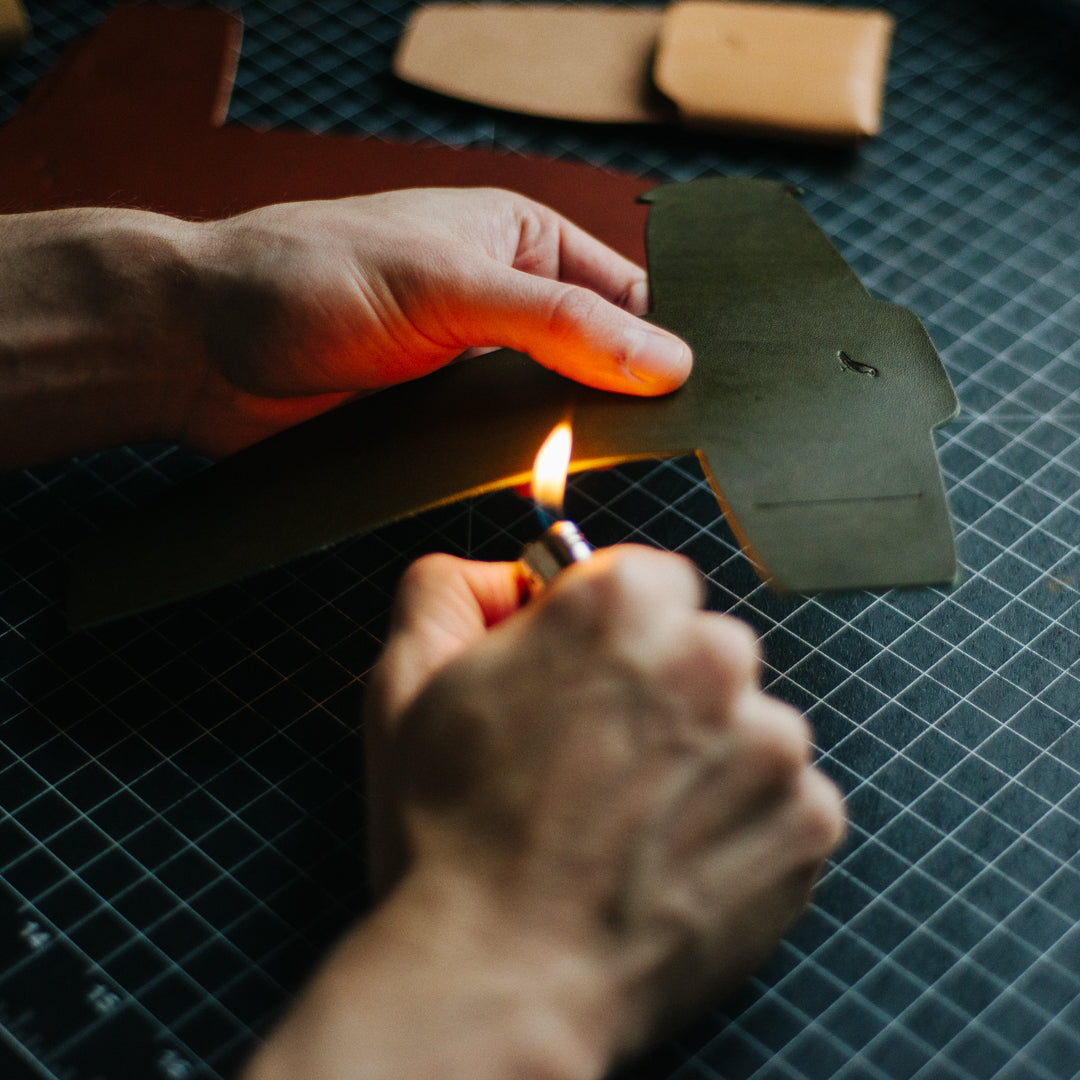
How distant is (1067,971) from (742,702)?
283mm

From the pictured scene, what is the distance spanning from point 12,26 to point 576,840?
1.22 m

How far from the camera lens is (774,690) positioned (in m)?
0.74

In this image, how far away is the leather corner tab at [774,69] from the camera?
1.12 metres

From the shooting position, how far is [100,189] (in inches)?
41.4

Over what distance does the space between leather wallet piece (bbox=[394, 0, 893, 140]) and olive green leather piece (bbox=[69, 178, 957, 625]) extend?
0.42m

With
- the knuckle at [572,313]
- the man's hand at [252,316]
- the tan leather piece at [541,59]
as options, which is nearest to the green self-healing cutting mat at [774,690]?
the man's hand at [252,316]

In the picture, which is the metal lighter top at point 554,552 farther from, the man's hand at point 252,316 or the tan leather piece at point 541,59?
the tan leather piece at point 541,59

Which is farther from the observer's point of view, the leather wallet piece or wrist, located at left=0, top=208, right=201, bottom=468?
the leather wallet piece

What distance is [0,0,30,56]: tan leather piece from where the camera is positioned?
1.21 metres

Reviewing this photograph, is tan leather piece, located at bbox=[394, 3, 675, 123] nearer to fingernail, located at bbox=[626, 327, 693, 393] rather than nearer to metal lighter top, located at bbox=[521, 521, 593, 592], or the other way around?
fingernail, located at bbox=[626, 327, 693, 393]

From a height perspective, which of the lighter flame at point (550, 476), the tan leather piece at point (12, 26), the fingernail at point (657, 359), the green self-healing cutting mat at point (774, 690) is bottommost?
the green self-healing cutting mat at point (774, 690)

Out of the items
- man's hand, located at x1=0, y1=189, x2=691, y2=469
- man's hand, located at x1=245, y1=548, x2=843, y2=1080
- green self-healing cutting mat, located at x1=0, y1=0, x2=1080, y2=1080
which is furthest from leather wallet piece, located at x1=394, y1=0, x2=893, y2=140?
man's hand, located at x1=245, y1=548, x2=843, y2=1080

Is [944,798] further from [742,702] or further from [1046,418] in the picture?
[1046,418]

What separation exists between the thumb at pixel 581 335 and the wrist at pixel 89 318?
0.25 meters
